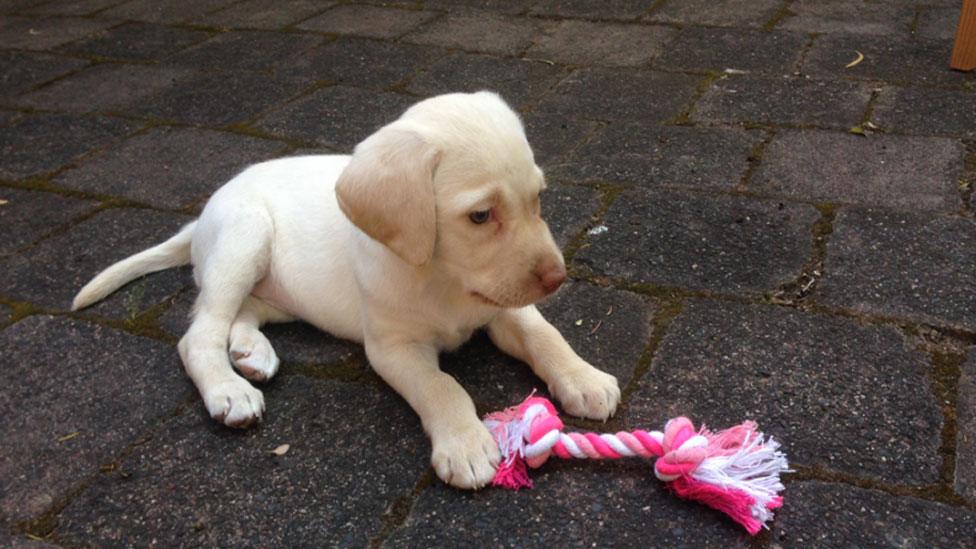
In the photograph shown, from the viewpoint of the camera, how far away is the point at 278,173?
2.96 meters

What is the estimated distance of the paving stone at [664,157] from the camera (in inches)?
143

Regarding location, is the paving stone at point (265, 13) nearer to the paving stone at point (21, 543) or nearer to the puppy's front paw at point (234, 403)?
the puppy's front paw at point (234, 403)

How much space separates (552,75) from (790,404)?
2.98 meters

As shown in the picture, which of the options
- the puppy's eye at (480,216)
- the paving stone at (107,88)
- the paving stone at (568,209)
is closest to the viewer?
the puppy's eye at (480,216)

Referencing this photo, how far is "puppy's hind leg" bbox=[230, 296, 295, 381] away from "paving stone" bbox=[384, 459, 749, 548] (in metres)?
0.70

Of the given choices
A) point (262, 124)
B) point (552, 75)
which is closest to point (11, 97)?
point (262, 124)

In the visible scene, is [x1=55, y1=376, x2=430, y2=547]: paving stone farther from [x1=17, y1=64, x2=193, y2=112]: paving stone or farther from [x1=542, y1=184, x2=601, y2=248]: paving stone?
[x1=17, y1=64, x2=193, y2=112]: paving stone

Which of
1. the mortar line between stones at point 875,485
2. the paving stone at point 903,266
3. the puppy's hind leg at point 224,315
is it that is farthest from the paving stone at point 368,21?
the mortar line between stones at point 875,485

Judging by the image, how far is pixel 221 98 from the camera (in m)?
4.87

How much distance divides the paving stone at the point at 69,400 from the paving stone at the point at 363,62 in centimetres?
246

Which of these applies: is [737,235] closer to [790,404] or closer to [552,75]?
[790,404]

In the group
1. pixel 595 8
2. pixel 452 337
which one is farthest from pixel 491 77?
pixel 452 337

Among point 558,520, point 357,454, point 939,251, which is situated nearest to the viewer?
point 558,520

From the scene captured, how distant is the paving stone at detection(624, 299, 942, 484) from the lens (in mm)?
2109
